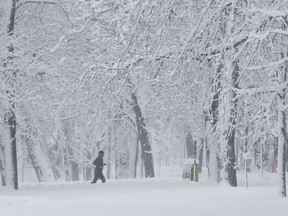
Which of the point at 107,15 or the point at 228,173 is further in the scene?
the point at 228,173

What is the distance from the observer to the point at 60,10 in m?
20.1

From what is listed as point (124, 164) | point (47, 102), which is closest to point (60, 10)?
point (47, 102)

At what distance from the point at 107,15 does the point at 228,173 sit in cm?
600

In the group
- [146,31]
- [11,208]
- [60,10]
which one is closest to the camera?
[146,31]

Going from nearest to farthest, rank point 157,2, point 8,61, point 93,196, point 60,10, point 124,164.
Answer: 1. point 157,2
2. point 93,196
3. point 8,61
4. point 60,10
5. point 124,164

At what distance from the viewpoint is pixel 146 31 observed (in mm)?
9680

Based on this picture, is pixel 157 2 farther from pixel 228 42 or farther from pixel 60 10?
pixel 60 10

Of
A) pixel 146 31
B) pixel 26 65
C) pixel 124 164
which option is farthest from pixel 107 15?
pixel 124 164

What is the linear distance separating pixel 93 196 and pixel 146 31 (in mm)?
6185

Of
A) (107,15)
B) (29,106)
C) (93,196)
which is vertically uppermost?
(107,15)

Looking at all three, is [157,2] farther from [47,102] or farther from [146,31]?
[47,102]

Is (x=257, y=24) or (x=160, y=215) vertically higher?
(x=257, y=24)

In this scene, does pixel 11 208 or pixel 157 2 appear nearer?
pixel 157 2

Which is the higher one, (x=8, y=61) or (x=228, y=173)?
(x=8, y=61)
